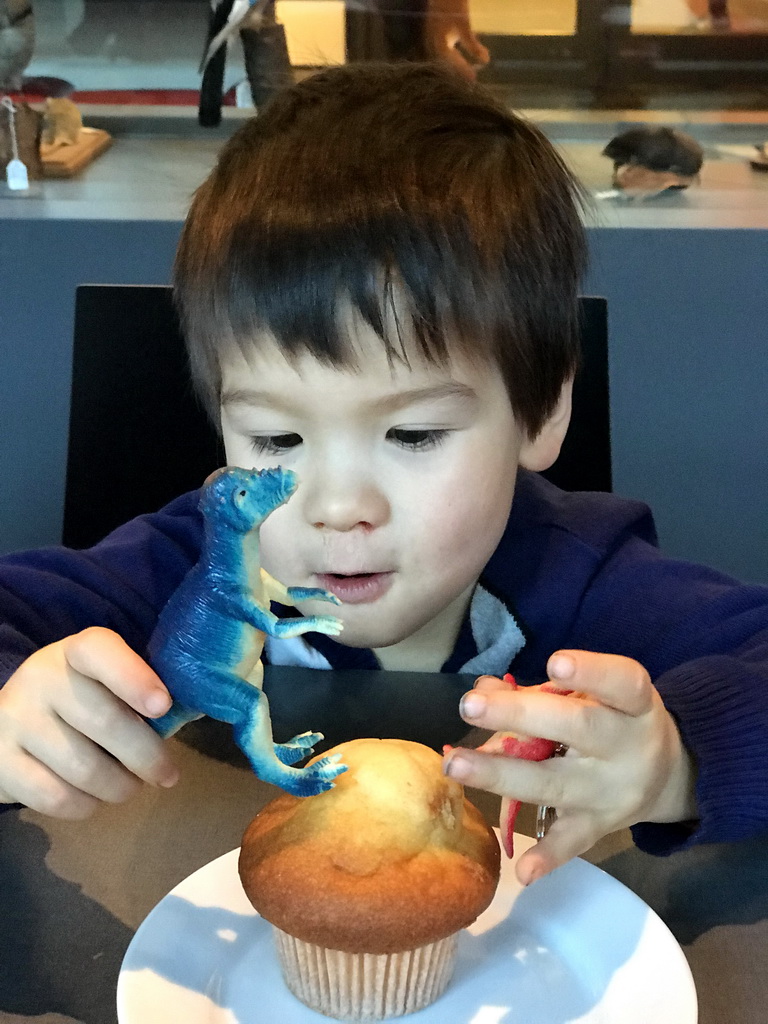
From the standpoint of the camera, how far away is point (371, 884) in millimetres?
609

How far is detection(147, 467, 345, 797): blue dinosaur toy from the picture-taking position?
1.78 ft

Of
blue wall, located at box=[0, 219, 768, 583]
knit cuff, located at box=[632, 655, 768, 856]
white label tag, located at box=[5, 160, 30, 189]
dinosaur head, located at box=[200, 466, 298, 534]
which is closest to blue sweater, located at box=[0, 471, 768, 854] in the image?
knit cuff, located at box=[632, 655, 768, 856]

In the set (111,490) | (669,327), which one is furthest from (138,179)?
(669,327)

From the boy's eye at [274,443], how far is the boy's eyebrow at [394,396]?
27mm

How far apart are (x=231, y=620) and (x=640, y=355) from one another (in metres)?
1.42

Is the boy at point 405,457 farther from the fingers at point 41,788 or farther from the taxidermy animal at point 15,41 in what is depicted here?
the taxidermy animal at point 15,41

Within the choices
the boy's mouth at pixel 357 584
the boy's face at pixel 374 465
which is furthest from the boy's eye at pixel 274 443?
the boy's mouth at pixel 357 584

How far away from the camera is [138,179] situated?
194 centimetres

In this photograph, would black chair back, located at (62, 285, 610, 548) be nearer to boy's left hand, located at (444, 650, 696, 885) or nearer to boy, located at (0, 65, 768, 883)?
boy, located at (0, 65, 768, 883)

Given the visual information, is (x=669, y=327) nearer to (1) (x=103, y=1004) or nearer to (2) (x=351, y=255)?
(2) (x=351, y=255)

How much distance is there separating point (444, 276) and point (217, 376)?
0.72 feet

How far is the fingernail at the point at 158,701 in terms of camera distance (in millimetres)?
568

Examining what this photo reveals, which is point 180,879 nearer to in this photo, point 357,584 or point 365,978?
point 365,978

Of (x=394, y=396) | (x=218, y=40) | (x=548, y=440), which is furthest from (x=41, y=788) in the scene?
(x=218, y=40)
